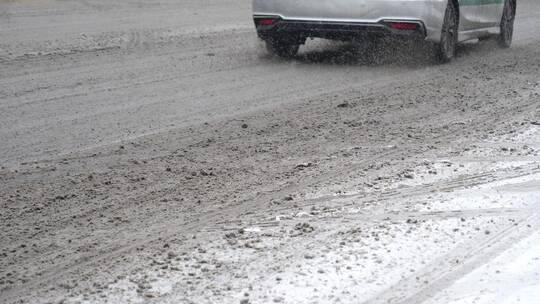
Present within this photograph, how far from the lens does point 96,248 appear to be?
427cm

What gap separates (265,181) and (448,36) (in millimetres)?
6418

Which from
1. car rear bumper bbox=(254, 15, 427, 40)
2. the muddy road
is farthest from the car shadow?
car rear bumper bbox=(254, 15, 427, 40)

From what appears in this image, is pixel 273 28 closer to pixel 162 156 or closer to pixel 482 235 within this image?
pixel 162 156

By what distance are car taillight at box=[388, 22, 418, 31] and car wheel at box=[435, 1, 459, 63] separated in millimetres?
751

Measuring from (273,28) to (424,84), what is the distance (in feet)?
7.44

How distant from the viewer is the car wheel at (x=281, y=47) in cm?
1135

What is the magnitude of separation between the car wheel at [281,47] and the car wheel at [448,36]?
1.94 meters

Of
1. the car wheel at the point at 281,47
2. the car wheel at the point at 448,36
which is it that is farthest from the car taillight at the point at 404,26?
the car wheel at the point at 281,47

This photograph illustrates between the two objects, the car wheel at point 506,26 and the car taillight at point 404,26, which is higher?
the car taillight at point 404,26

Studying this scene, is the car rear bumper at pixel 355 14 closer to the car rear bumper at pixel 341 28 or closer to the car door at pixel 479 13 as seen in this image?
the car rear bumper at pixel 341 28

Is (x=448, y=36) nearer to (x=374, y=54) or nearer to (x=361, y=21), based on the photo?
(x=374, y=54)

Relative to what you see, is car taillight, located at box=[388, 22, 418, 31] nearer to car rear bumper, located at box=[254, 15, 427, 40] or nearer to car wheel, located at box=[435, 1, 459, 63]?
car rear bumper, located at box=[254, 15, 427, 40]

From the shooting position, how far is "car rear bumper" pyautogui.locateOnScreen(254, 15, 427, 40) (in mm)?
10336

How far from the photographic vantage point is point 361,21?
10.4 meters
